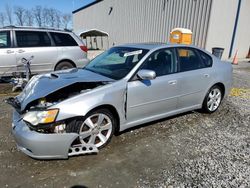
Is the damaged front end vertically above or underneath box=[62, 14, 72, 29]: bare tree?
underneath

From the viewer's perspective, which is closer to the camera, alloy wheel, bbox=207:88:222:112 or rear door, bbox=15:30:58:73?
alloy wheel, bbox=207:88:222:112

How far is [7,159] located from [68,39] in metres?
4.85

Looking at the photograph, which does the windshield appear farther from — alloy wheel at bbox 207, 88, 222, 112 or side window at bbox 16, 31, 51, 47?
side window at bbox 16, 31, 51, 47

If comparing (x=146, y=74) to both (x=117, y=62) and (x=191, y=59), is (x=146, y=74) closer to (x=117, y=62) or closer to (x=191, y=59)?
(x=117, y=62)

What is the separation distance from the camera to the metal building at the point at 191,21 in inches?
466

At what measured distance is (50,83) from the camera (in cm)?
316

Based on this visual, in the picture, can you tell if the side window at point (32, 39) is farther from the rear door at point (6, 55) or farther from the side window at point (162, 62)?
the side window at point (162, 62)

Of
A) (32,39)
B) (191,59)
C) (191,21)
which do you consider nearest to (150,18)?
(191,21)

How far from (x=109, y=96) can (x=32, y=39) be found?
4.55 meters

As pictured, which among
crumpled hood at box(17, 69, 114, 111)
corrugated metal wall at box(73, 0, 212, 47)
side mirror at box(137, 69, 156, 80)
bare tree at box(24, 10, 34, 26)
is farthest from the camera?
bare tree at box(24, 10, 34, 26)

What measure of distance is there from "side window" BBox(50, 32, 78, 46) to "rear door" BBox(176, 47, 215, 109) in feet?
13.5

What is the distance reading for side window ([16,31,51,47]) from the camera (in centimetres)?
628

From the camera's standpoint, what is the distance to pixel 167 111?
12.7 feet

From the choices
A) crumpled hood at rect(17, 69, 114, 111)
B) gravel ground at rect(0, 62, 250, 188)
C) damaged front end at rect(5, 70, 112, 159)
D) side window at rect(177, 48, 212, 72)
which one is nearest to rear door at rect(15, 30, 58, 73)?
gravel ground at rect(0, 62, 250, 188)
